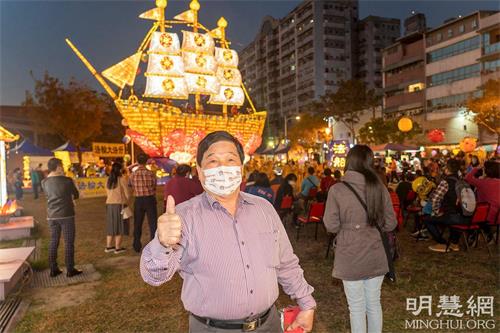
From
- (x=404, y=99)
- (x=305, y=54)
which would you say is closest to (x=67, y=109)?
(x=404, y=99)

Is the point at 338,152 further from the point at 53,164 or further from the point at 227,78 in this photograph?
the point at 227,78

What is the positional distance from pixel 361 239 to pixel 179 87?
104 feet

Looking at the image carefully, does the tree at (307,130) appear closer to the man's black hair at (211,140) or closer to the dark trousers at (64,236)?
the dark trousers at (64,236)

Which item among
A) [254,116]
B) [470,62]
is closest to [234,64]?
[254,116]

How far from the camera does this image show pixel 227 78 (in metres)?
39.1

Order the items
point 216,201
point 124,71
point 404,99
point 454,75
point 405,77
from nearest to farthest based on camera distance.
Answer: point 216,201 < point 124,71 < point 454,75 < point 404,99 < point 405,77

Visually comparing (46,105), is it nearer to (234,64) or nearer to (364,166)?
(234,64)

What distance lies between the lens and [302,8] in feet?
240

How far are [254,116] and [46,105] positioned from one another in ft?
58.9

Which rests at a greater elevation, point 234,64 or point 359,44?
point 359,44

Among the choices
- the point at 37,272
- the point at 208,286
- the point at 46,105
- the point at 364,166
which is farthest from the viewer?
the point at 46,105

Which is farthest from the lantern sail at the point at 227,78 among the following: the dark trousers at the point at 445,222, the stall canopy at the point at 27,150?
the dark trousers at the point at 445,222

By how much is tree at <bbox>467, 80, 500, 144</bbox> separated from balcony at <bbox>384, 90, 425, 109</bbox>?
471 inches

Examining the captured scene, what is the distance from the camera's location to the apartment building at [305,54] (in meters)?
69.6
